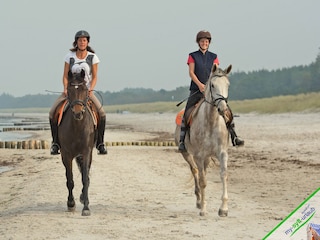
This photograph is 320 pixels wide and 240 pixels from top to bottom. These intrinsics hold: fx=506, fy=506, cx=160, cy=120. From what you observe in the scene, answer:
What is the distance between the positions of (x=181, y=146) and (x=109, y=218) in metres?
2.32

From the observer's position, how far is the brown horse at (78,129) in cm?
943

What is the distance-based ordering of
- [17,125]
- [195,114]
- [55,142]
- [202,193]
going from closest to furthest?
[202,193], [195,114], [55,142], [17,125]

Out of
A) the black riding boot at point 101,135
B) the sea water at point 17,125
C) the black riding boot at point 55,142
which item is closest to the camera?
the black riding boot at point 55,142

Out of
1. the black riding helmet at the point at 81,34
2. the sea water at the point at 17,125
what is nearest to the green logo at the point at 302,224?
the black riding helmet at the point at 81,34

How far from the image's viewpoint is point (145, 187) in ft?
43.8

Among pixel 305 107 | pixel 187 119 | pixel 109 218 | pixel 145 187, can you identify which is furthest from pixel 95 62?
pixel 305 107

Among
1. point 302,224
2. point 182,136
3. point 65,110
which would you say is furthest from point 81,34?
point 302,224

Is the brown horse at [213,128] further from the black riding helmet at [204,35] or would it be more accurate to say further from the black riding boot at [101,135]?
the black riding boot at [101,135]

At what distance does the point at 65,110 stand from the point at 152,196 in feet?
10.7

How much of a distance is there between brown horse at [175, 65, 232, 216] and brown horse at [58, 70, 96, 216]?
2.09m

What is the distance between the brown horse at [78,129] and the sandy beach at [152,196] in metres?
0.97

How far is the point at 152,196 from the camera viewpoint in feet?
39.3

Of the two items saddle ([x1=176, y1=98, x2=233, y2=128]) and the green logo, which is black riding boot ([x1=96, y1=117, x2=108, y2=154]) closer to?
saddle ([x1=176, y1=98, x2=233, y2=128])

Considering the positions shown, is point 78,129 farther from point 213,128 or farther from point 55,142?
point 213,128
